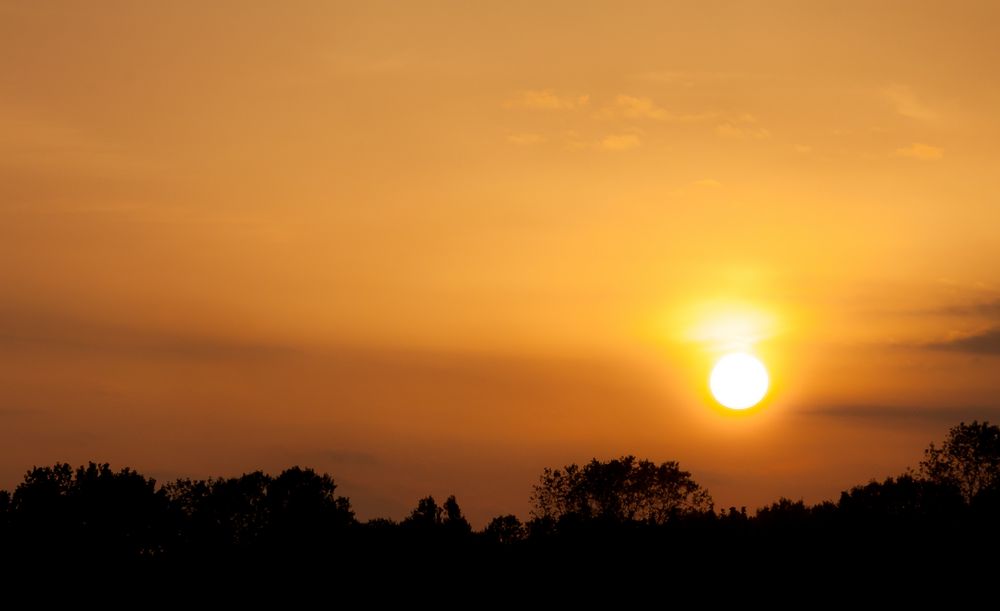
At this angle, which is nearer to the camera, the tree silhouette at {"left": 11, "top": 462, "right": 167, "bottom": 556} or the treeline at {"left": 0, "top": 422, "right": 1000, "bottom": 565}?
the treeline at {"left": 0, "top": 422, "right": 1000, "bottom": 565}

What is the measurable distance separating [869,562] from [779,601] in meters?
8.97

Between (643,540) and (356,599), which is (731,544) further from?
(356,599)

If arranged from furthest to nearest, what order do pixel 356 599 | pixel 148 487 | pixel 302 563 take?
pixel 148 487, pixel 302 563, pixel 356 599

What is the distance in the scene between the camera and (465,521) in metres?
156

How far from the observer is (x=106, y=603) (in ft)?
447

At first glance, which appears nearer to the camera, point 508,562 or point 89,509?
point 508,562

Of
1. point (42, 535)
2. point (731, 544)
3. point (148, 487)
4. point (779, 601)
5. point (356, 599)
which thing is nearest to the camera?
point (779, 601)

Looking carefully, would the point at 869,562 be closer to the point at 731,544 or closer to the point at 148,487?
the point at 731,544

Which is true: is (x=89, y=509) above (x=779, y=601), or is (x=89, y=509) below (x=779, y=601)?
above

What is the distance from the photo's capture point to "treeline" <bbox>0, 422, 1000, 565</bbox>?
111250 mm

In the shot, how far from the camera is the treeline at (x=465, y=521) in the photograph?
111 m

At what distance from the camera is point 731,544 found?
111 meters

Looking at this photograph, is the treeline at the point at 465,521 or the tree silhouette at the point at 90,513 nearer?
the treeline at the point at 465,521

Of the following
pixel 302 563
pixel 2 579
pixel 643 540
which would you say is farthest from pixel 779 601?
pixel 2 579
